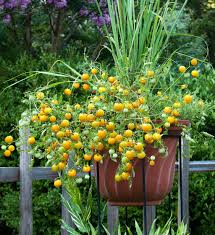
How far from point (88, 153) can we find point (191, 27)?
991 cm

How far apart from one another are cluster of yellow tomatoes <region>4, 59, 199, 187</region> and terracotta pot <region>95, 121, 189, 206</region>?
0.12 ft

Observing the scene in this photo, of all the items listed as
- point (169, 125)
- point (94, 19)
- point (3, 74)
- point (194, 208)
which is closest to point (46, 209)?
point (194, 208)

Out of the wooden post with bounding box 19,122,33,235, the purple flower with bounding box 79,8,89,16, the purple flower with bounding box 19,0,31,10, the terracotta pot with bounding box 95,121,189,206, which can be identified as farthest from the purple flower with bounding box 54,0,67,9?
the terracotta pot with bounding box 95,121,189,206

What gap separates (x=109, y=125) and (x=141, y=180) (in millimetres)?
272

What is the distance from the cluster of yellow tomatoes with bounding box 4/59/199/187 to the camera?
2.22 meters

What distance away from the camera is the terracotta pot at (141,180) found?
7.70 ft

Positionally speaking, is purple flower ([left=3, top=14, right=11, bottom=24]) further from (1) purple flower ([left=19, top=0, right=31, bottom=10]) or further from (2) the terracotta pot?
(2) the terracotta pot

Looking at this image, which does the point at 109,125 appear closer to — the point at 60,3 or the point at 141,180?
the point at 141,180

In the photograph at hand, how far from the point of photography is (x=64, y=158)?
2.35 meters

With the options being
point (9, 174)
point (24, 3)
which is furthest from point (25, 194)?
point (24, 3)

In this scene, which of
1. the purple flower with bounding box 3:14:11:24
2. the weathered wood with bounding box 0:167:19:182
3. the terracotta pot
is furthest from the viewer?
the purple flower with bounding box 3:14:11:24

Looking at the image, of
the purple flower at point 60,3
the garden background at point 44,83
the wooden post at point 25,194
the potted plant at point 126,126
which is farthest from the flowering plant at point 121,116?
the purple flower at point 60,3

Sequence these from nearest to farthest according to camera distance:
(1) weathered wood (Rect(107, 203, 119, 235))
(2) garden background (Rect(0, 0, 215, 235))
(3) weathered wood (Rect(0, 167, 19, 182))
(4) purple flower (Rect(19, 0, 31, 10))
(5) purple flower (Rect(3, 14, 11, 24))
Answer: (3) weathered wood (Rect(0, 167, 19, 182)) → (1) weathered wood (Rect(107, 203, 119, 235)) → (2) garden background (Rect(0, 0, 215, 235)) → (4) purple flower (Rect(19, 0, 31, 10)) → (5) purple flower (Rect(3, 14, 11, 24))

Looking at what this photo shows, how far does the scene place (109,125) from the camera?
2242 mm
